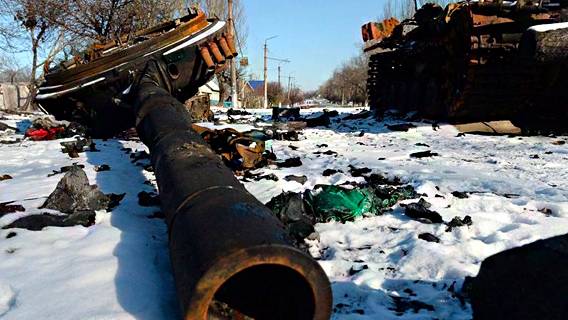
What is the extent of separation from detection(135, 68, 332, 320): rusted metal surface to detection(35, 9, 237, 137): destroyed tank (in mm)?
6351

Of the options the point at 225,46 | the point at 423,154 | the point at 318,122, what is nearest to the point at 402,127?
the point at 318,122

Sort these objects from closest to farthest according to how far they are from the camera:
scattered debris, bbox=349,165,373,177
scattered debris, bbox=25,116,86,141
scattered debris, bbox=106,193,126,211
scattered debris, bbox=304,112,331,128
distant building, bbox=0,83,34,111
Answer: scattered debris, bbox=106,193,126,211 → scattered debris, bbox=349,165,373,177 → scattered debris, bbox=25,116,86,141 → scattered debris, bbox=304,112,331,128 → distant building, bbox=0,83,34,111

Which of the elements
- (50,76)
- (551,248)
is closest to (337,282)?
(551,248)

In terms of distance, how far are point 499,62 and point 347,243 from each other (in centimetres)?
694

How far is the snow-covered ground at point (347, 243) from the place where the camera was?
2332 millimetres

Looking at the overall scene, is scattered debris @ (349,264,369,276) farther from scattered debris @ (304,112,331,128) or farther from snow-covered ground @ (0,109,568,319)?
scattered debris @ (304,112,331,128)

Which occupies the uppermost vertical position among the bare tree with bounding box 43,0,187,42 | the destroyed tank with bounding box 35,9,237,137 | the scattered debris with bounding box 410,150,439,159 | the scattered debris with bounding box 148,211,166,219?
the bare tree with bounding box 43,0,187,42

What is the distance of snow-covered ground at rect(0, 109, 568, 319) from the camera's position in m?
2.33

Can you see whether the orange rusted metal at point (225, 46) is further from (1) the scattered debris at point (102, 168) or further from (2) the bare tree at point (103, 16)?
(2) the bare tree at point (103, 16)

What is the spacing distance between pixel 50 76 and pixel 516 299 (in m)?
9.19

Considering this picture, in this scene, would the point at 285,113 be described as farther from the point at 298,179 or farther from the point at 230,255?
the point at 230,255

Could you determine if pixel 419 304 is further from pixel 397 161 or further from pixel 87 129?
pixel 87 129

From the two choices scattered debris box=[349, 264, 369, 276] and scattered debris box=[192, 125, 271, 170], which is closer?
scattered debris box=[349, 264, 369, 276]

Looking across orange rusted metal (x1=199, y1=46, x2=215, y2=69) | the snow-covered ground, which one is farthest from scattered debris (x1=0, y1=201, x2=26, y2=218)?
orange rusted metal (x1=199, y1=46, x2=215, y2=69)
